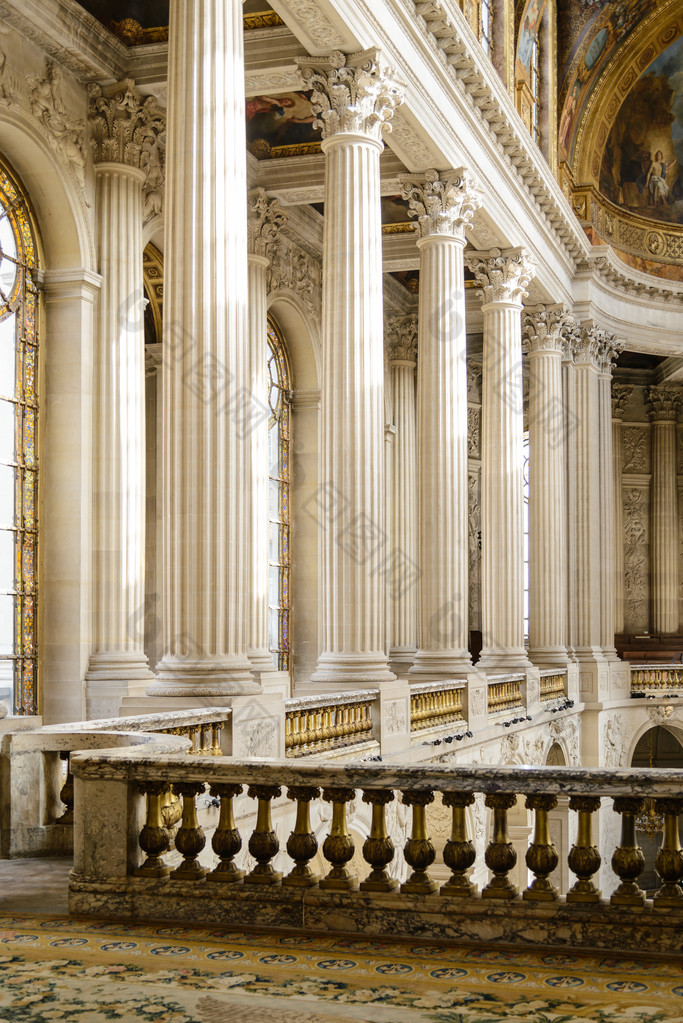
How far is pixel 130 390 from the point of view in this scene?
48.2ft

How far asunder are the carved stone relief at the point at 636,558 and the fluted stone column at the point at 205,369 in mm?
25936

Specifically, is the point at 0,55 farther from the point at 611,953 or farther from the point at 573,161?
the point at 573,161

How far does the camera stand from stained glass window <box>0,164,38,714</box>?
13.7 m

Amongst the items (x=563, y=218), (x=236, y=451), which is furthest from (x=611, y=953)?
(x=563, y=218)

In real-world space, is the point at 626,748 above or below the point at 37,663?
below

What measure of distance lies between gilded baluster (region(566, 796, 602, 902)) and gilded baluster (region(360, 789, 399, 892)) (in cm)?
85

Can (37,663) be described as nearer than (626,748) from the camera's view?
Yes

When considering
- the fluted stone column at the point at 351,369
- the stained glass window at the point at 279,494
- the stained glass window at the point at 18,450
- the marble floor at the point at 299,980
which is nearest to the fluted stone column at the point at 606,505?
the stained glass window at the point at 279,494

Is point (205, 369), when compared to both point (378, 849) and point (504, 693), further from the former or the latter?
point (504, 693)

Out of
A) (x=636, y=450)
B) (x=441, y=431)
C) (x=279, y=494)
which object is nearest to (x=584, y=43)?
(x=636, y=450)

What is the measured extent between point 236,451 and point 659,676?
71.2 ft

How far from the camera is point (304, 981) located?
4.88 meters

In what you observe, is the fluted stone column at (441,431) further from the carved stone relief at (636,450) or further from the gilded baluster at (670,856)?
the carved stone relief at (636,450)

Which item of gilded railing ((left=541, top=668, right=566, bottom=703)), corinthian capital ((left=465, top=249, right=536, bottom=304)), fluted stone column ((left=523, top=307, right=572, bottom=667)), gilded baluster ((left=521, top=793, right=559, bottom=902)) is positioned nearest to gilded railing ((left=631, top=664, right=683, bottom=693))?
fluted stone column ((left=523, top=307, right=572, bottom=667))
